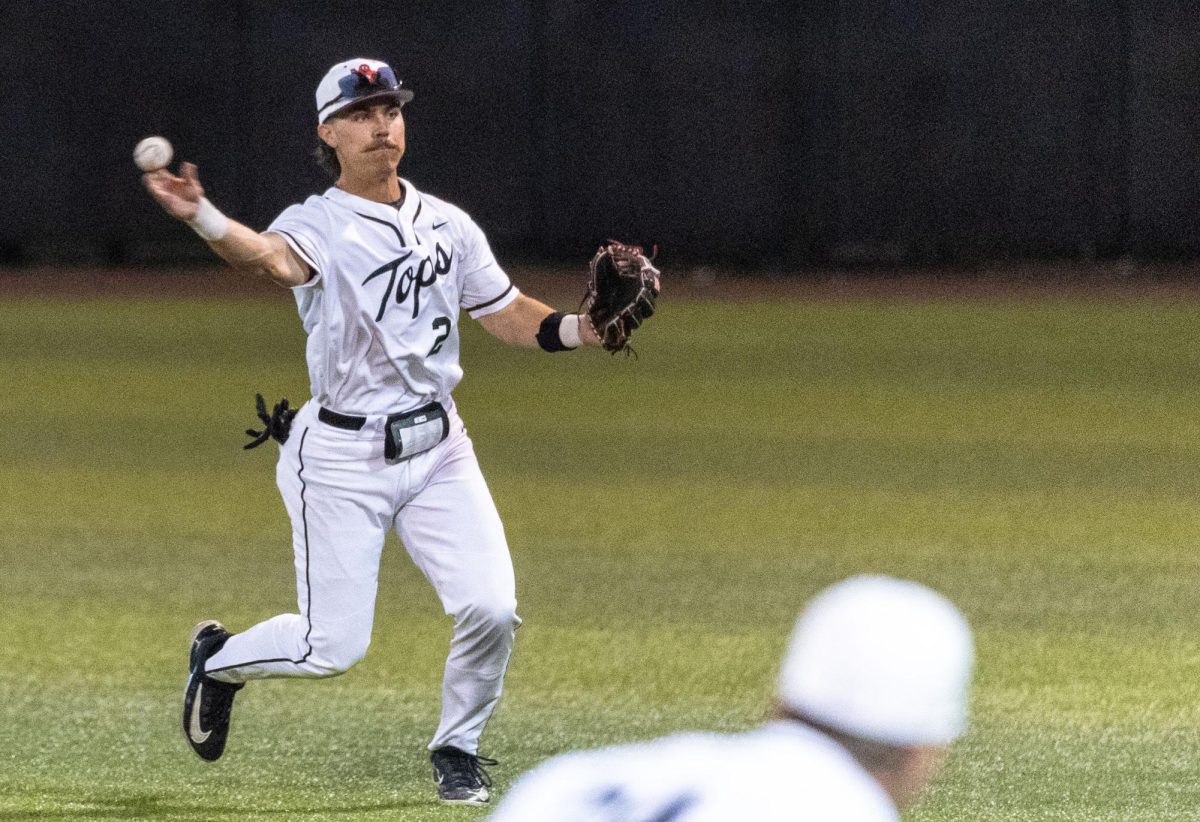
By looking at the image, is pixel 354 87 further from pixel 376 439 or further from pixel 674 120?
pixel 674 120

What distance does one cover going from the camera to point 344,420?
5.82 meters

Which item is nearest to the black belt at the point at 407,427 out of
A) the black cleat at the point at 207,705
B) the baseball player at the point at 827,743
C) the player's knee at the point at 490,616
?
the player's knee at the point at 490,616

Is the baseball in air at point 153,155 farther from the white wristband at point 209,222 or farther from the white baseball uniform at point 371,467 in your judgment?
the white baseball uniform at point 371,467

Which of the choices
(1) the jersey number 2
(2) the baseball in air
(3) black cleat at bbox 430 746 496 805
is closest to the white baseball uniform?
(1) the jersey number 2

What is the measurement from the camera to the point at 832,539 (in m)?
10.5

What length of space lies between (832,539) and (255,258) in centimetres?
560

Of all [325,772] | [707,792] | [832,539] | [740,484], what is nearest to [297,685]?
[325,772]

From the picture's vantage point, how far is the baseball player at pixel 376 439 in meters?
5.76

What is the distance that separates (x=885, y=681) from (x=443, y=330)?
381cm

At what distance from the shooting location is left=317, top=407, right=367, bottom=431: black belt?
5.80m

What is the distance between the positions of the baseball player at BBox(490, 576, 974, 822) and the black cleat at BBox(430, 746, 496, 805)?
148 inches

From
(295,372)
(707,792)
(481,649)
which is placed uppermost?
(707,792)

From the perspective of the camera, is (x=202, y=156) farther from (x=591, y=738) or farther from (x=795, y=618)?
(x=591, y=738)

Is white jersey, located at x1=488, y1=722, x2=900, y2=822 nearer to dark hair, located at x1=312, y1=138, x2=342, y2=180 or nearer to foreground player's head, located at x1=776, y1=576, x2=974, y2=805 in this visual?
foreground player's head, located at x1=776, y1=576, x2=974, y2=805
